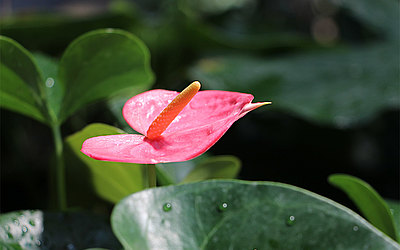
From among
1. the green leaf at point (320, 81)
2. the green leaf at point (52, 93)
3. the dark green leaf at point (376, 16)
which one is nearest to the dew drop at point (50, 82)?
the green leaf at point (52, 93)

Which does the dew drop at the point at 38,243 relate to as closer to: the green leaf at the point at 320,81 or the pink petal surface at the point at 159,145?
the pink petal surface at the point at 159,145

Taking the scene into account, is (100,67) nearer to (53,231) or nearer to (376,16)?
(53,231)

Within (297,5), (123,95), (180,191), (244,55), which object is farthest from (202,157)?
(297,5)

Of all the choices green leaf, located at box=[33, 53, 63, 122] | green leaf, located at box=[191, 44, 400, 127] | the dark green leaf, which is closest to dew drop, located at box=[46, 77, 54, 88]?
green leaf, located at box=[33, 53, 63, 122]

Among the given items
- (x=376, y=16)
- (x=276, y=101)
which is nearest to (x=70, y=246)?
(x=276, y=101)

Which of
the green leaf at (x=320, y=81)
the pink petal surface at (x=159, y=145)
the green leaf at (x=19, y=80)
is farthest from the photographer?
the green leaf at (x=320, y=81)

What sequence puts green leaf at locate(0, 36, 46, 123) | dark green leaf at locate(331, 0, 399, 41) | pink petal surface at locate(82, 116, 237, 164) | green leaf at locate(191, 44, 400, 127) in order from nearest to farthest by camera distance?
1. pink petal surface at locate(82, 116, 237, 164)
2. green leaf at locate(0, 36, 46, 123)
3. green leaf at locate(191, 44, 400, 127)
4. dark green leaf at locate(331, 0, 399, 41)

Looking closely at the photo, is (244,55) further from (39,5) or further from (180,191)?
(39,5)

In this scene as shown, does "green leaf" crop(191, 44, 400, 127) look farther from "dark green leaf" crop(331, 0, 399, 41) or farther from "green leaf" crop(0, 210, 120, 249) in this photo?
"green leaf" crop(0, 210, 120, 249)
